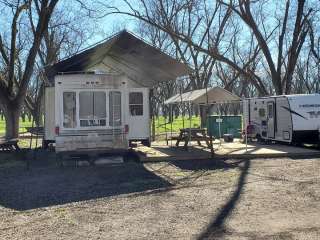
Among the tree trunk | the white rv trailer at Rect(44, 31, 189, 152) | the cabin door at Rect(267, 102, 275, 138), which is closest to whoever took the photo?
the white rv trailer at Rect(44, 31, 189, 152)

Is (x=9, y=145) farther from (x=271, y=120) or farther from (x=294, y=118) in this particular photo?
(x=294, y=118)

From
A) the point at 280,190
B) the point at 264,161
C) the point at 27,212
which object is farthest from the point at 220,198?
the point at 264,161

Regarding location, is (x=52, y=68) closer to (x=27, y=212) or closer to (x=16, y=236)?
(x=27, y=212)

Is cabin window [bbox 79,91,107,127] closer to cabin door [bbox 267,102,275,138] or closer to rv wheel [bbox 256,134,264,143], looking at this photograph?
cabin door [bbox 267,102,275,138]

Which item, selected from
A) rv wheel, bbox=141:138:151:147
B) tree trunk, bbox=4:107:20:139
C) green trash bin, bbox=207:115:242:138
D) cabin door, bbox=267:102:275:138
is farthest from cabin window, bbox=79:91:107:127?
green trash bin, bbox=207:115:242:138

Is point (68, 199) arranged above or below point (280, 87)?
below

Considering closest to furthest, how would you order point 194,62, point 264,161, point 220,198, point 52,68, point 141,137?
1. point 220,198
2. point 264,161
3. point 52,68
4. point 141,137
5. point 194,62

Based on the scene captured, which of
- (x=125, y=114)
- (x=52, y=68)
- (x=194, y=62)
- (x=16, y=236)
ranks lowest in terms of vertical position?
(x=16, y=236)

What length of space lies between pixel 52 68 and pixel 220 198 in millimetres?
9352

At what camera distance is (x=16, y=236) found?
7113mm

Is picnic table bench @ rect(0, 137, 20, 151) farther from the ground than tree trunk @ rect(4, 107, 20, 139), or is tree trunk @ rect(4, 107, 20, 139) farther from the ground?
tree trunk @ rect(4, 107, 20, 139)

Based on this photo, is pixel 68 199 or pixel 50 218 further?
pixel 68 199

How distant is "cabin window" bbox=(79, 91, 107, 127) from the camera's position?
51.0 ft

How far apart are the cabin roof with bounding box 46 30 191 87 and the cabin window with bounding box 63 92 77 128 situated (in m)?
1.27
